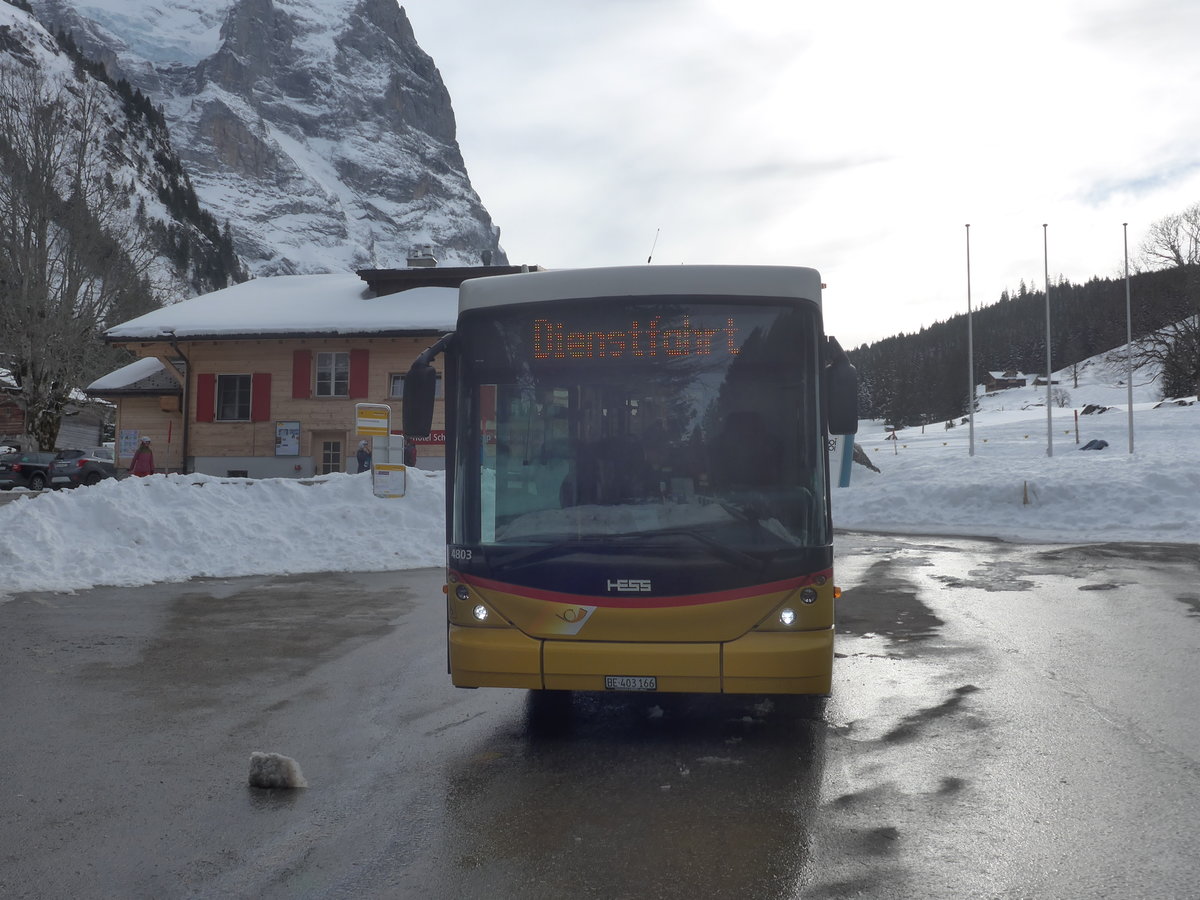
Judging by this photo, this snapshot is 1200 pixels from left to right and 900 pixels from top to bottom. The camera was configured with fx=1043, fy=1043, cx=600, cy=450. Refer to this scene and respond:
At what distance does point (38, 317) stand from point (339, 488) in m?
23.6

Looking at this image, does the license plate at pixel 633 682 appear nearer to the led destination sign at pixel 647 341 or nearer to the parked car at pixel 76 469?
the led destination sign at pixel 647 341

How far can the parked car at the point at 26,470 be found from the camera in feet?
117

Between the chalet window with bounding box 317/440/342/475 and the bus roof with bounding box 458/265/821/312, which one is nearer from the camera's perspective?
the bus roof with bounding box 458/265/821/312

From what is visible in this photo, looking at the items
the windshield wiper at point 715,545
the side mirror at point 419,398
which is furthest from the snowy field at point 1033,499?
the side mirror at point 419,398

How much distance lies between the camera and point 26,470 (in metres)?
36.0

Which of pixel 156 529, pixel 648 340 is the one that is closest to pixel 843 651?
pixel 648 340

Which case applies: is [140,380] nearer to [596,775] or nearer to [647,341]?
[647,341]

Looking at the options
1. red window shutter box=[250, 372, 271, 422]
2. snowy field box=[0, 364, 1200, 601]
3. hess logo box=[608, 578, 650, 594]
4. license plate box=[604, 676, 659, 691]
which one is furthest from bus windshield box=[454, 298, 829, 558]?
red window shutter box=[250, 372, 271, 422]

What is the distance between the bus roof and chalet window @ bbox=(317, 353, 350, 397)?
99.9 feet

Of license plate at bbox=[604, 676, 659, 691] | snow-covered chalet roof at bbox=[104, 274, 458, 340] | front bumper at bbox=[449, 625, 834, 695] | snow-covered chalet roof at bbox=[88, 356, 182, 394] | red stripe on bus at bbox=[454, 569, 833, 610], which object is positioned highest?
snow-covered chalet roof at bbox=[104, 274, 458, 340]

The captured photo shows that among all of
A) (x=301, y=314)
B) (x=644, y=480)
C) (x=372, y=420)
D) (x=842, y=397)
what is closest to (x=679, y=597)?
(x=644, y=480)

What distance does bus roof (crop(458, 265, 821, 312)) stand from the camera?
5824 mm

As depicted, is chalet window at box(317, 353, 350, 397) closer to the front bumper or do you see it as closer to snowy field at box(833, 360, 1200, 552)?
snowy field at box(833, 360, 1200, 552)

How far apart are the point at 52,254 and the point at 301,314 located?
10.2 meters
